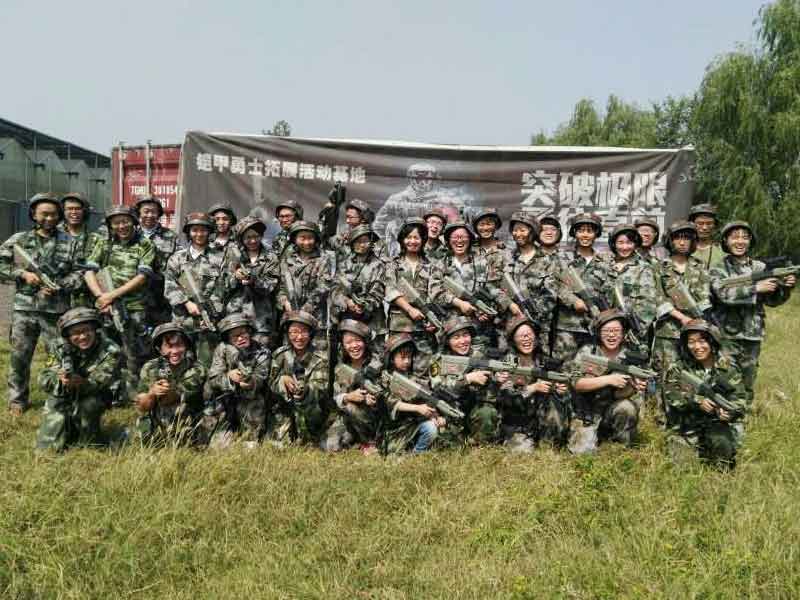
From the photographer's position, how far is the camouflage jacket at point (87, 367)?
4828mm

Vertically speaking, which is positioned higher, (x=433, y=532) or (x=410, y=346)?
(x=410, y=346)

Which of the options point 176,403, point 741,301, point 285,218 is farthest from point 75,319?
point 741,301

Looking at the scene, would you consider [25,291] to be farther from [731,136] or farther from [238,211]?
[731,136]

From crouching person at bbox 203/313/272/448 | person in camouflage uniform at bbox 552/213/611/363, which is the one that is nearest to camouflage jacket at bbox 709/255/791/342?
person in camouflage uniform at bbox 552/213/611/363

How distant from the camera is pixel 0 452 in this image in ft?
15.7

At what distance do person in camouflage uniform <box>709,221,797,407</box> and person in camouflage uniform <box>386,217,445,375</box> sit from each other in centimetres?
285

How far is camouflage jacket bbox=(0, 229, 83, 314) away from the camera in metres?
6.07

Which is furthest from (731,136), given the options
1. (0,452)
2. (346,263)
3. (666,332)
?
(0,452)

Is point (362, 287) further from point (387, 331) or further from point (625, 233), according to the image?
point (625, 233)

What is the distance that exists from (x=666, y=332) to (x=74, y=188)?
1323 inches

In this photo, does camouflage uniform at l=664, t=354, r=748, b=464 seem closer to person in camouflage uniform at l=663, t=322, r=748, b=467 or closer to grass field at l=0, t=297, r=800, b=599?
person in camouflage uniform at l=663, t=322, r=748, b=467

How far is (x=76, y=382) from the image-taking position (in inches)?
190

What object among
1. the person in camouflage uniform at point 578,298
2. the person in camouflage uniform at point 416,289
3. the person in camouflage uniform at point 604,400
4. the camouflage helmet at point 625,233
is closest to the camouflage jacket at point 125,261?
the person in camouflage uniform at point 416,289

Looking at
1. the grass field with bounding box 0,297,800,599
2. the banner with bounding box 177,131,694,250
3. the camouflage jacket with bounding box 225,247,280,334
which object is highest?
the banner with bounding box 177,131,694,250
